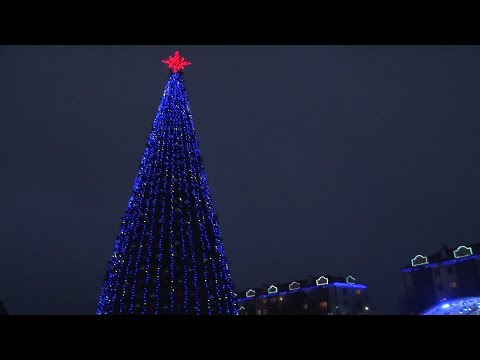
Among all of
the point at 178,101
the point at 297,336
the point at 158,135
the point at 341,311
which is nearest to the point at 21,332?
the point at 297,336

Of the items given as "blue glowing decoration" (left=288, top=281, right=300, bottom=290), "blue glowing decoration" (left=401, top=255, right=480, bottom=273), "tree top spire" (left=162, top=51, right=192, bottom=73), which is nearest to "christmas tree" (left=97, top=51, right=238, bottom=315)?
"tree top spire" (left=162, top=51, right=192, bottom=73)

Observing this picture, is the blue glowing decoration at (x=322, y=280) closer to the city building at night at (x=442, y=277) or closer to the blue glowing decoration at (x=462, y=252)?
the city building at night at (x=442, y=277)

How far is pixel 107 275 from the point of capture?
47.9 ft

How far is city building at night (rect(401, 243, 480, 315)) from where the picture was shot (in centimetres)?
3584

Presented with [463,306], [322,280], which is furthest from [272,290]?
[463,306]

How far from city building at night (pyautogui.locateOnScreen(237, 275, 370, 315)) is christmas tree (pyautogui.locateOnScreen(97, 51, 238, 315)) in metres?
34.9

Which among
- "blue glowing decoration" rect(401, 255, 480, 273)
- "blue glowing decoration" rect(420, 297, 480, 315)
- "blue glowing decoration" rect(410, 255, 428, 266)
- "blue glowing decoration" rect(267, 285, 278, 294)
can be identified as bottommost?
"blue glowing decoration" rect(420, 297, 480, 315)

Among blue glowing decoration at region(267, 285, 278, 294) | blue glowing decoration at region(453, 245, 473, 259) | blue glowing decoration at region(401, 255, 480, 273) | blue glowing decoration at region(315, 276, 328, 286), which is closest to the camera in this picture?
blue glowing decoration at region(401, 255, 480, 273)

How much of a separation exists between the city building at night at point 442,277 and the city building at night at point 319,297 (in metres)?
8.13

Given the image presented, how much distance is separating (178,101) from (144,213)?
5538 millimetres

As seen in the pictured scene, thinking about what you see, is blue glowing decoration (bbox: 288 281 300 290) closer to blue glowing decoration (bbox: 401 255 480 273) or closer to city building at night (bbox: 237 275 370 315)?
city building at night (bbox: 237 275 370 315)

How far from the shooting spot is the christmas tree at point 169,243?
14414 millimetres
